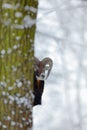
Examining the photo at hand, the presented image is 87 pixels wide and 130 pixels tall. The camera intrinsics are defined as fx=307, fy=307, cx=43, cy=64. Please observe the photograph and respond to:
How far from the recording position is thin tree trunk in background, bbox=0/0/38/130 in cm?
106

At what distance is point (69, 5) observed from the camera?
9.70 feet

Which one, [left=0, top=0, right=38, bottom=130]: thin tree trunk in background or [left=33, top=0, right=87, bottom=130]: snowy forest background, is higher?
[left=0, top=0, right=38, bottom=130]: thin tree trunk in background

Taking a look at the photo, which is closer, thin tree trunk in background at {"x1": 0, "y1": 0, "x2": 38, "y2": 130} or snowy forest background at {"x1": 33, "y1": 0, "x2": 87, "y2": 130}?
thin tree trunk in background at {"x1": 0, "y1": 0, "x2": 38, "y2": 130}

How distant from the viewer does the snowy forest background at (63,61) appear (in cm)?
249

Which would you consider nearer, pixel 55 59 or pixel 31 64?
pixel 31 64

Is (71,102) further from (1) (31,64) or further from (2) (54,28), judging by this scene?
(1) (31,64)

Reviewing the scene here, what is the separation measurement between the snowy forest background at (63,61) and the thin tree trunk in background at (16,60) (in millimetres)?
1283

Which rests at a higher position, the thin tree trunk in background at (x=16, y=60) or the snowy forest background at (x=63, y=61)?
the thin tree trunk in background at (x=16, y=60)

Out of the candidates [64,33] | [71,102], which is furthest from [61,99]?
[64,33]

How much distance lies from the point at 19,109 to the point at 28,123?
80mm

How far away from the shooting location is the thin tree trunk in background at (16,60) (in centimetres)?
106

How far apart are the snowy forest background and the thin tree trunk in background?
128cm

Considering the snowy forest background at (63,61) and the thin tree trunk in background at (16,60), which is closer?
the thin tree trunk in background at (16,60)

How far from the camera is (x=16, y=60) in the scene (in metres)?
1.08
